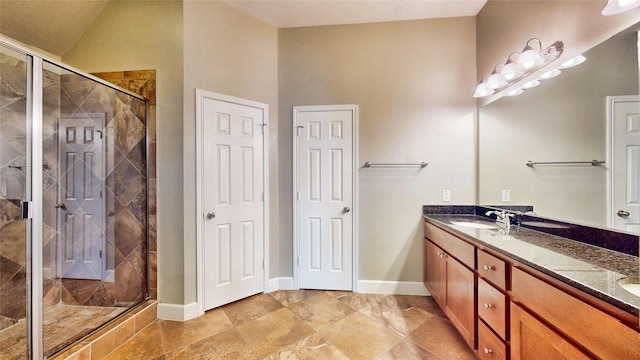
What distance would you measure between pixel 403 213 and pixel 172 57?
8.90 ft

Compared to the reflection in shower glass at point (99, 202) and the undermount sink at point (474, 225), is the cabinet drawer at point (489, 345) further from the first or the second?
the reflection in shower glass at point (99, 202)

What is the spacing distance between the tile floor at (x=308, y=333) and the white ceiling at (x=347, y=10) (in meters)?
2.95

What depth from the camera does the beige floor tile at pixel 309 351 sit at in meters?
1.64

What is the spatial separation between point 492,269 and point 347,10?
8.45 feet

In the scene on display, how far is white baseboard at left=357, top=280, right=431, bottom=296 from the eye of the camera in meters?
2.51

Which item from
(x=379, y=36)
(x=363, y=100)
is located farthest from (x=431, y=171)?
(x=379, y=36)

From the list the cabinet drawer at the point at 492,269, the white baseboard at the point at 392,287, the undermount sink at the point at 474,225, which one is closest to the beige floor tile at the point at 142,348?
the white baseboard at the point at 392,287

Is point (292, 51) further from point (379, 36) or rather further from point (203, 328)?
point (203, 328)

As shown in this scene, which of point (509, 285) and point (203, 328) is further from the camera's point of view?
point (203, 328)

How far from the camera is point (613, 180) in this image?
1297 mm

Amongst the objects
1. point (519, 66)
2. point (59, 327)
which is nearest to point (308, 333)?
point (59, 327)

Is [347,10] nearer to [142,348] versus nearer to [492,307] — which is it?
[492,307]

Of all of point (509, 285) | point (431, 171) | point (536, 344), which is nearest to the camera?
point (536, 344)

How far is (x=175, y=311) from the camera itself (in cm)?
209
